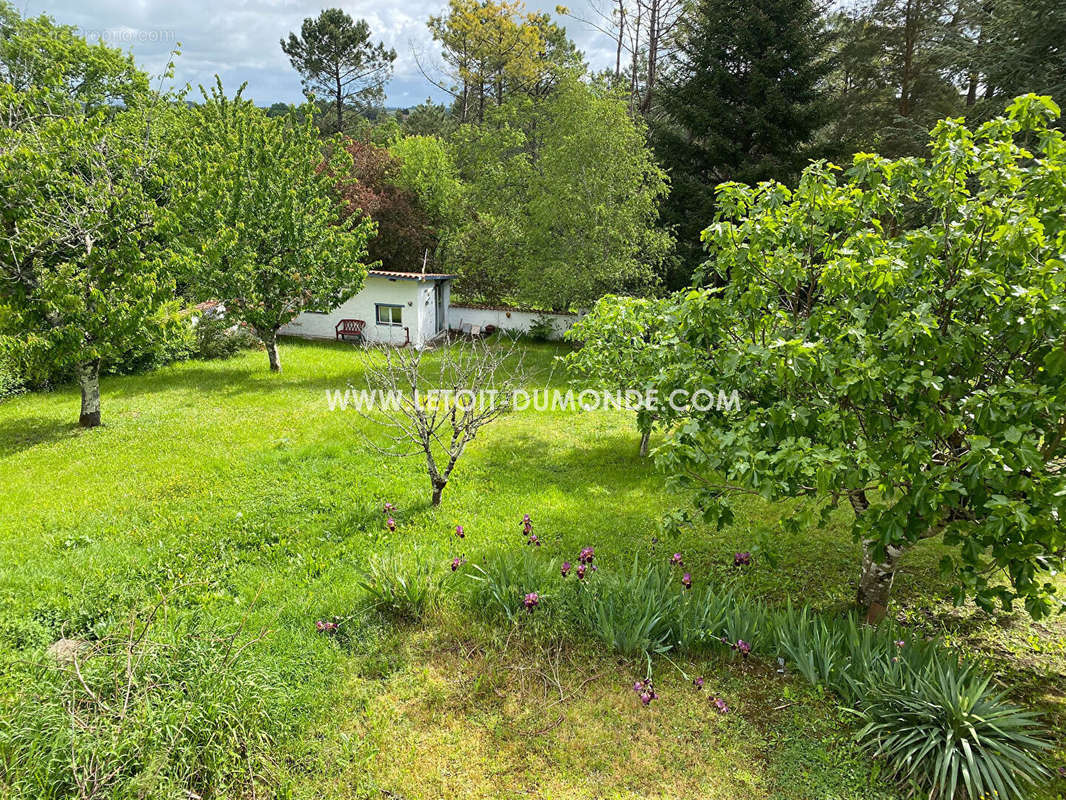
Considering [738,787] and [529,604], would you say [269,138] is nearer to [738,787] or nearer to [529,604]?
[529,604]

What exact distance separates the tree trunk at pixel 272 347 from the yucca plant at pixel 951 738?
53.5ft

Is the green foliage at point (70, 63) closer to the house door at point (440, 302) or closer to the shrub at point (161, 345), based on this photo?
the shrub at point (161, 345)

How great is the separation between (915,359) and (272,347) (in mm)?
16300

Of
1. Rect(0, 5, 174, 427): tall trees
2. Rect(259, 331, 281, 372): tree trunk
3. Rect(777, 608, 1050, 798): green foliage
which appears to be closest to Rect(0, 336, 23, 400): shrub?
Rect(0, 5, 174, 427): tall trees

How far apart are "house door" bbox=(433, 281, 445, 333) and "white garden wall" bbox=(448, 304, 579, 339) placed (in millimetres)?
A: 642

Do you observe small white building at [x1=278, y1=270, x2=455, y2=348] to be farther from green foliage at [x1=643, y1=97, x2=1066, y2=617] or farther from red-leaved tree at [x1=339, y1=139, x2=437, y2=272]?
green foliage at [x1=643, y1=97, x2=1066, y2=617]

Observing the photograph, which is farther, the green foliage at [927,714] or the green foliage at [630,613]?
the green foliage at [630,613]

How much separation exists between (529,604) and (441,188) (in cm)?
2417

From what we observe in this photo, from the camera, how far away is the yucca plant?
3.44m

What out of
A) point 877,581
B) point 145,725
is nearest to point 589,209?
point 877,581

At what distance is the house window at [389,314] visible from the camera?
20469mm

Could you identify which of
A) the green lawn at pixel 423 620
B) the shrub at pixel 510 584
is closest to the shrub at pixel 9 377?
the green lawn at pixel 423 620

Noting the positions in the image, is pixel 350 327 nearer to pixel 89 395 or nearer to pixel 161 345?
pixel 161 345

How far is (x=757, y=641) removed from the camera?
15.8ft
